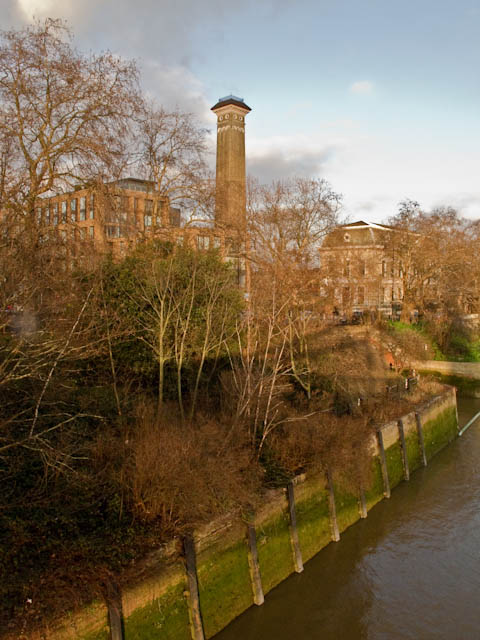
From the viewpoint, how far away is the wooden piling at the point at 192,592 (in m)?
9.79

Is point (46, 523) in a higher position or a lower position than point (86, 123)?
lower

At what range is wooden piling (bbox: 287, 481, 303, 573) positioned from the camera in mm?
12719

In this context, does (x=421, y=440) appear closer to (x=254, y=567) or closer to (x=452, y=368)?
(x=254, y=567)

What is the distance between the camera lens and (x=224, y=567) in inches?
427

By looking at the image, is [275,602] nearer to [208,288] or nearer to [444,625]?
[444,625]

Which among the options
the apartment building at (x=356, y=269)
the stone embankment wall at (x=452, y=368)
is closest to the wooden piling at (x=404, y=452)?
the apartment building at (x=356, y=269)

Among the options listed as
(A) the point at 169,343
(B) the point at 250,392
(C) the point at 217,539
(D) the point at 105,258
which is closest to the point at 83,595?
(C) the point at 217,539

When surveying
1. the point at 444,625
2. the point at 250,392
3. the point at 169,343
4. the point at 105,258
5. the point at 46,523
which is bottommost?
the point at 444,625

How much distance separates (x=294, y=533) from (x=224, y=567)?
252 cm

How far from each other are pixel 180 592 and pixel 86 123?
1277 cm

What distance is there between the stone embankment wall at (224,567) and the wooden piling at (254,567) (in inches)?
0.7

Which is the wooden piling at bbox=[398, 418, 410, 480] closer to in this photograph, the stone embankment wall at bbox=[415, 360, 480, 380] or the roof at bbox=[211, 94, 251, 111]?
the stone embankment wall at bbox=[415, 360, 480, 380]

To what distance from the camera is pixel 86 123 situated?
52.5ft

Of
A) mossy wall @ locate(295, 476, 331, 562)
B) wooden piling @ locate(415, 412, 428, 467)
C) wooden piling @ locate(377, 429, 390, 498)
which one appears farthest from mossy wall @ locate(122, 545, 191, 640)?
wooden piling @ locate(415, 412, 428, 467)
